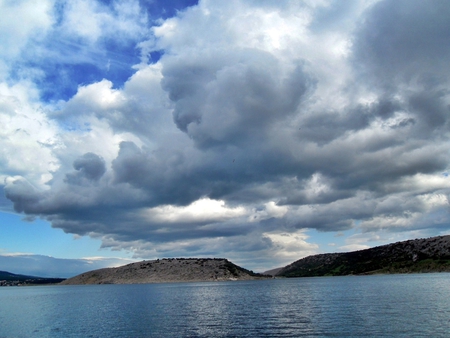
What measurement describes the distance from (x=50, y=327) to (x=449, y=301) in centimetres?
10245

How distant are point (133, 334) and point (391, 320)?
166ft

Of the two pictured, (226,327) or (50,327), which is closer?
(226,327)

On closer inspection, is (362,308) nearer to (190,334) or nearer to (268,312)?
(268,312)

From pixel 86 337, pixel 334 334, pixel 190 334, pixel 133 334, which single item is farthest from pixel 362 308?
pixel 86 337

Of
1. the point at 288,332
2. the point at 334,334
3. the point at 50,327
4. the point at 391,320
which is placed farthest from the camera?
the point at 50,327

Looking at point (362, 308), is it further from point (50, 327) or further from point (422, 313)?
point (50, 327)

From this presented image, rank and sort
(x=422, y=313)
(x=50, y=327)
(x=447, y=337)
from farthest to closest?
(x=50, y=327) < (x=422, y=313) < (x=447, y=337)

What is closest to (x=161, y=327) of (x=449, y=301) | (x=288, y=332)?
(x=288, y=332)

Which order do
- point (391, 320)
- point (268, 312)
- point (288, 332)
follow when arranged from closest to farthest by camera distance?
point (288, 332), point (391, 320), point (268, 312)

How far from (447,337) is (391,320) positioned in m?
17.3

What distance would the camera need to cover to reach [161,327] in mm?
81438

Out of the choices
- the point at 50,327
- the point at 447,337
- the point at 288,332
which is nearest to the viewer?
the point at 447,337

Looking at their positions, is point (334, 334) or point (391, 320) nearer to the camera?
point (334, 334)

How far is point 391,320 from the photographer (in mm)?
73688
